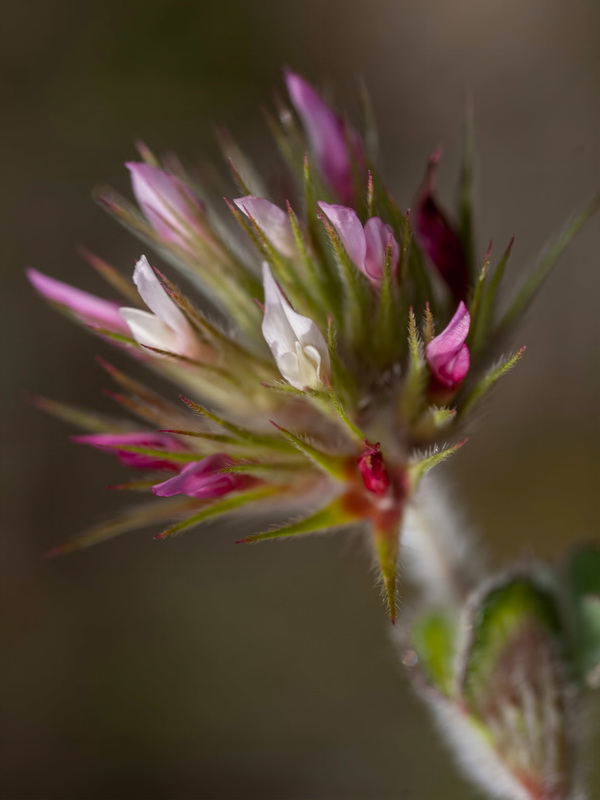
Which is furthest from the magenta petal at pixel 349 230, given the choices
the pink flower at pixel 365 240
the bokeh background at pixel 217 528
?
the bokeh background at pixel 217 528

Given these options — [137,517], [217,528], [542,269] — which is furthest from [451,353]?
[217,528]

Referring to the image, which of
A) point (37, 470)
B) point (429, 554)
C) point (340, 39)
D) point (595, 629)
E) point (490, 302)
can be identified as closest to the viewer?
point (490, 302)

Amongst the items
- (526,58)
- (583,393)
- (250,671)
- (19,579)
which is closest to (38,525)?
(19,579)

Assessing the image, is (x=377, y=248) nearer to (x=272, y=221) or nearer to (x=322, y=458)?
(x=272, y=221)

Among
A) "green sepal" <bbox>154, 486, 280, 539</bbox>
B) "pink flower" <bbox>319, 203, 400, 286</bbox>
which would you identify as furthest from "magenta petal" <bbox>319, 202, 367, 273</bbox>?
"green sepal" <bbox>154, 486, 280, 539</bbox>

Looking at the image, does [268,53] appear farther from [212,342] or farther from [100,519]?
[212,342]

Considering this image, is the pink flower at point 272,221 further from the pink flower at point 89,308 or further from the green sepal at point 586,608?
the green sepal at point 586,608
